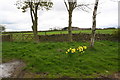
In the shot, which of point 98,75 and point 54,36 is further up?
point 54,36

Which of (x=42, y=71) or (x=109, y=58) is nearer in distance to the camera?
(x=42, y=71)

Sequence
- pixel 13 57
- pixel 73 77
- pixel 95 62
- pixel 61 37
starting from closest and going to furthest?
pixel 73 77 < pixel 95 62 < pixel 13 57 < pixel 61 37

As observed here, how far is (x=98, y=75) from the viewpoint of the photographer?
30.0 ft

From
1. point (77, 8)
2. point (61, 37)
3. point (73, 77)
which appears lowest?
point (73, 77)

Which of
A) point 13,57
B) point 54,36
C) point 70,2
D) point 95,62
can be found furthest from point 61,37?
point 95,62

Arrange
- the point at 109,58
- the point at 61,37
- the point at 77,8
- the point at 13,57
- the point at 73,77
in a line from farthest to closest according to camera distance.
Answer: the point at 61,37 < the point at 77,8 < the point at 13,57 < the point at 109,58 < the point at 73,77

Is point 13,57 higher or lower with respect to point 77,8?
lower

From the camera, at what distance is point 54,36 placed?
2762 cm

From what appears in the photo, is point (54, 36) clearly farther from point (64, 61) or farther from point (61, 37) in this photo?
point (64, 61)

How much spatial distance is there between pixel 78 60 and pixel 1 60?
6.75 meters

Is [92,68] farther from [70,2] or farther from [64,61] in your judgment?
[70,2]

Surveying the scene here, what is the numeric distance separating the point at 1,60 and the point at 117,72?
375 inches

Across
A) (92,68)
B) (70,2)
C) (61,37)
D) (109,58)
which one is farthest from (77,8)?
(92,68)

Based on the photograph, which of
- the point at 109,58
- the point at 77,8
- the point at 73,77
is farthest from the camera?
the point at 77,8
